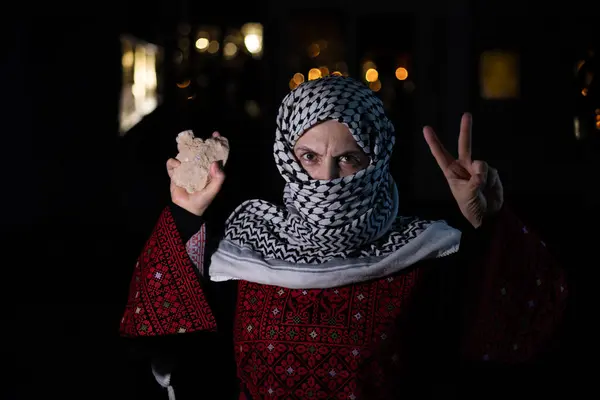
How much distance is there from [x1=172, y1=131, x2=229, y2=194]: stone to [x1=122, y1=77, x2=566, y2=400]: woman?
0.03 m

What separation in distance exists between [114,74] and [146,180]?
3.11 ft

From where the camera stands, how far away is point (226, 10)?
8.12 metres

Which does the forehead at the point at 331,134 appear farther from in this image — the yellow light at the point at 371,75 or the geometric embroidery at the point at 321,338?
the yellow light at the point at 371,75

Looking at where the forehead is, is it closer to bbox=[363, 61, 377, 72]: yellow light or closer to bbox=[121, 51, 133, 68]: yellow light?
bbox=[121, 51, 133, 68]: yellow light

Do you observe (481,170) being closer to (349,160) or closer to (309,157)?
(349,160)

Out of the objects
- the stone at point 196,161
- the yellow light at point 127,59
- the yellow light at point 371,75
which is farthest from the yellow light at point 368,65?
the stone at point 196,161

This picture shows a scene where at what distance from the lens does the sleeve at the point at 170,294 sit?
2.39 metres

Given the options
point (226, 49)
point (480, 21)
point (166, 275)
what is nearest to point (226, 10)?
point (226, 49)

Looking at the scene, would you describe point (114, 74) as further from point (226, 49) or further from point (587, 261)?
point (587, 261)

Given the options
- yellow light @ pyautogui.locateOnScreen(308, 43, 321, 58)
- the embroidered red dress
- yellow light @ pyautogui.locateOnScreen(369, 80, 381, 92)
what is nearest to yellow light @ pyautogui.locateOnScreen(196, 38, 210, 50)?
yellow light @ pyautogui.locateOnScreen(308, 43, 321, 58)

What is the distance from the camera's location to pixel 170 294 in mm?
2404

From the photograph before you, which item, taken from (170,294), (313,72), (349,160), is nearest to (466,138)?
(349,160)

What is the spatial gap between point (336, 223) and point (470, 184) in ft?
1.19

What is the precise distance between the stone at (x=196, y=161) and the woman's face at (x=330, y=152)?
298 mm
